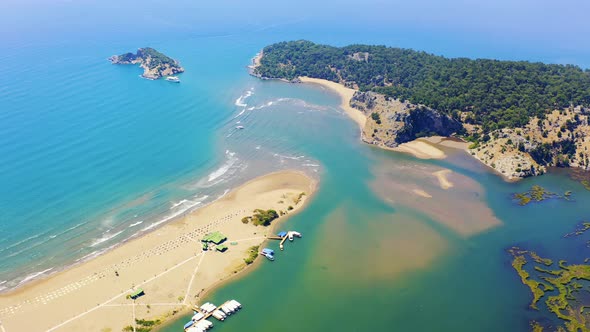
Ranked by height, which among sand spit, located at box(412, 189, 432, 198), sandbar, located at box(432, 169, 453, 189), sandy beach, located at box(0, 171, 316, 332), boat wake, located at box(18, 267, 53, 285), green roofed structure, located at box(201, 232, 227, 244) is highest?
sandbar, located at box(432, 169, 453, 189)

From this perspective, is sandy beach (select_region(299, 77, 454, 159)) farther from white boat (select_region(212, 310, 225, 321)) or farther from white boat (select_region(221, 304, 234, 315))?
white boat (select_region(212, 310, 225, 321))

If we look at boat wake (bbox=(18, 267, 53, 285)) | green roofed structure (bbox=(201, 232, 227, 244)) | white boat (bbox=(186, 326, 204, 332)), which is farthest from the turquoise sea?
green roofed structure (bbox=(201, 232, 227, 244))

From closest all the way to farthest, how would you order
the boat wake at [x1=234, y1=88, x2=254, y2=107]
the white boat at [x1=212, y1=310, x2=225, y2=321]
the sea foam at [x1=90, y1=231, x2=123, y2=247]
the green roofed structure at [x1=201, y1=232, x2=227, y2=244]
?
the white boat at [x1=212, y1=310, x2=225, y2=321], the sea foam at [x1=90, y1=231, x2=123, y2=247], the green roofed structure at [x1=201, y1=232, x2=227, y2=244], the boat wake at [x1=234, y1=88, x2=254, y2=107]

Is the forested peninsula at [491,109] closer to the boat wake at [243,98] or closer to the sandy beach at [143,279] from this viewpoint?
the boat wake at [243,98]

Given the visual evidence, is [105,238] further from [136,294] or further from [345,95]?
[345,95]

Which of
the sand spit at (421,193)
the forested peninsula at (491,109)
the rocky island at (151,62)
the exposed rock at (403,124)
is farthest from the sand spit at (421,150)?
the rocky island at (151,62)

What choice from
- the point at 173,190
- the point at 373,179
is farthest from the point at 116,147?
the point at 373,179
